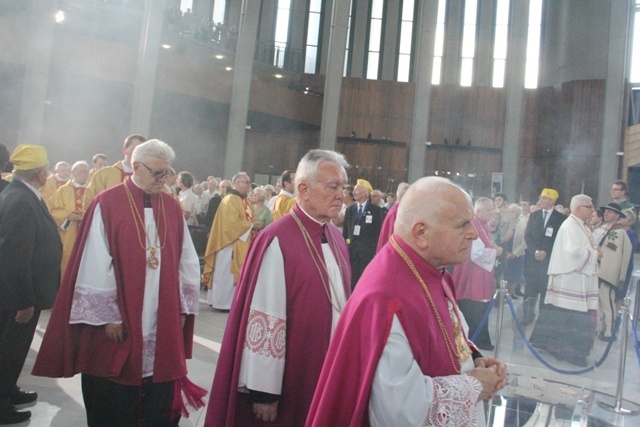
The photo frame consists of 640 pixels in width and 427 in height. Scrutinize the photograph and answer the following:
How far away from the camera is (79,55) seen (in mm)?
15562

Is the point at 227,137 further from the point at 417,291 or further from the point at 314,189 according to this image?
the point at 417,291

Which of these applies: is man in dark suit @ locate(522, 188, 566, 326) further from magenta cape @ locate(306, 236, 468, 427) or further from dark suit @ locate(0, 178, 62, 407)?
magenta cape @ locate(306, 236, 468, 427)

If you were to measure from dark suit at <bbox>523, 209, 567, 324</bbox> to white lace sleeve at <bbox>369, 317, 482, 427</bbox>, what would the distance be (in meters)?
7.41

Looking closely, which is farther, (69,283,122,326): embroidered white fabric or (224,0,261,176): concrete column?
(224,0,261,176): concrete column

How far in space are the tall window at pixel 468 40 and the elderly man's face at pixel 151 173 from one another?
865 inches

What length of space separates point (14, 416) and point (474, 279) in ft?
15.8

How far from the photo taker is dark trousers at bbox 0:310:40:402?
395cm

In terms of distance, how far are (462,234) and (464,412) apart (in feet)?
1.79

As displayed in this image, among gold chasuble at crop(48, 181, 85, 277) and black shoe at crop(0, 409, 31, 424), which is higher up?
gold chasuble at crop(48, 181, 85, 277)

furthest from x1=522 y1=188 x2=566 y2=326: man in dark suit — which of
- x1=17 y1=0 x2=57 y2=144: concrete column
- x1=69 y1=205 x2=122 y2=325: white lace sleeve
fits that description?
x1=17 y1=0 x2=57 y2=144: concrete column

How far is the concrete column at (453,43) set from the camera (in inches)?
946

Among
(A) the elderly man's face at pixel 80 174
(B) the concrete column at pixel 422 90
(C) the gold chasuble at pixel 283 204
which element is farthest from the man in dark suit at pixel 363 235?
(B) the concrete column at pixel 422 90

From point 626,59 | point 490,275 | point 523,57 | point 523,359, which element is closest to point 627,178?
point 626,59

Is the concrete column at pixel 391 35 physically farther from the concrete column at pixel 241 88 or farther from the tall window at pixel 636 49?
the tall window at pixel 636 49
